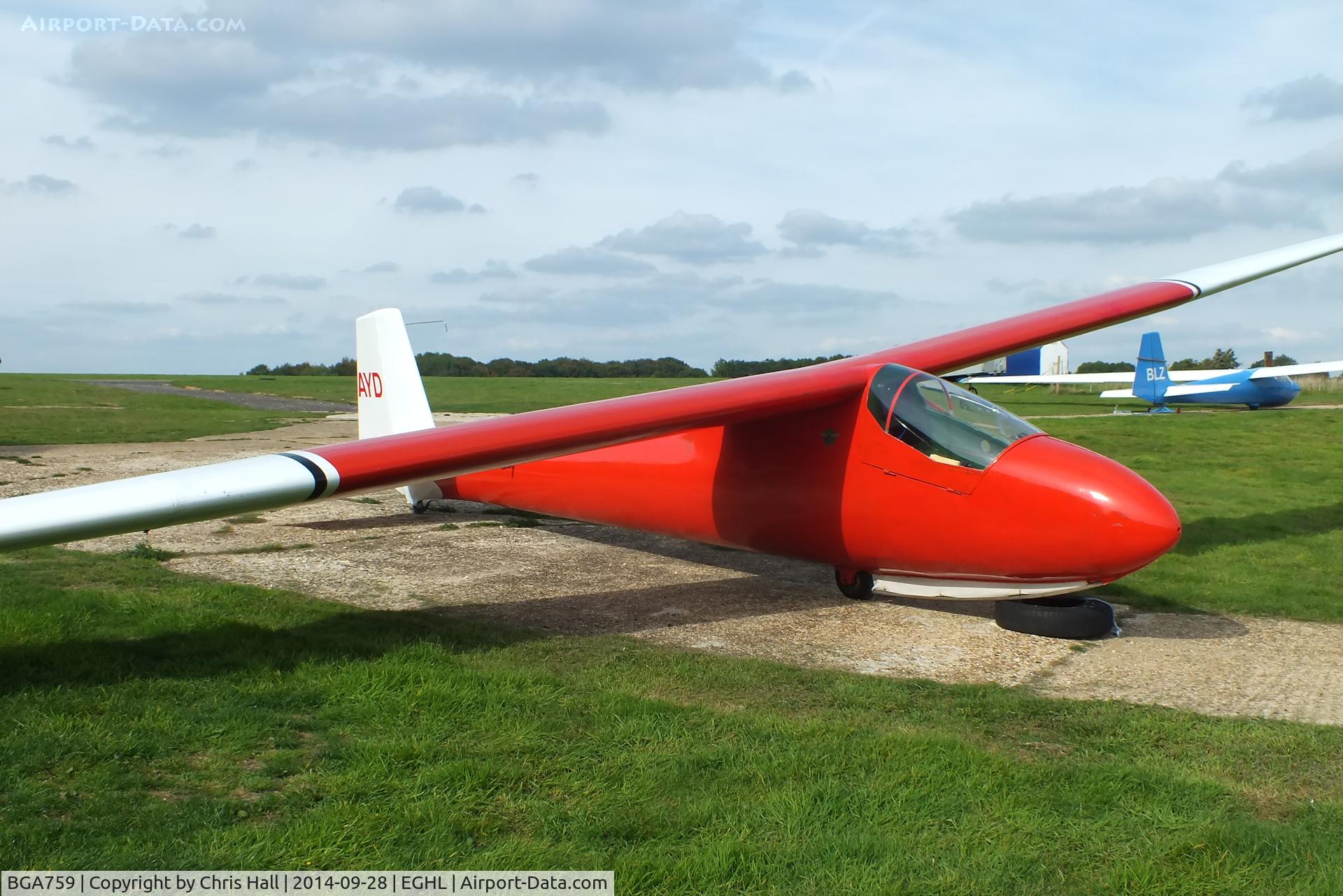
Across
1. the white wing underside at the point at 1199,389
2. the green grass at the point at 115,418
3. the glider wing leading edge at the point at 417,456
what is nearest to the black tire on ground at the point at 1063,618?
the glider wing leading edge at the point at 417,456

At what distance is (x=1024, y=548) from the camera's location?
712 cm

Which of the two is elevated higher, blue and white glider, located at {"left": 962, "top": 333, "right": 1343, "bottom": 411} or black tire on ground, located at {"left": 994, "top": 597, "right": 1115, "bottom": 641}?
blue and white glider, located at {"left": 962, "top": 333, "right": 1343, "bottom": 411}

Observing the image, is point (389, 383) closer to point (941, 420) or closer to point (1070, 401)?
point (941, 420)

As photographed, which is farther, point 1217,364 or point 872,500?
point 1217,364

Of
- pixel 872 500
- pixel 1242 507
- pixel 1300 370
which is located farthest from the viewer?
pixel 1300 370

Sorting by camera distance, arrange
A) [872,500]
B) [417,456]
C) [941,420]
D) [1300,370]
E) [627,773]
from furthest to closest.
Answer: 1. [1300,370]
2. [872,500]
3. [941,420]
4. [417,456]
5. [627,773]

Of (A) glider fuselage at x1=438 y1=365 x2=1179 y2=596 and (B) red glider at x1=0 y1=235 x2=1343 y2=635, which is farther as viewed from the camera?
(A) glider fuselage at x1=438 y1=365 x2=1179 y2=596

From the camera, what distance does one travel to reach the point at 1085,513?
6.86 m

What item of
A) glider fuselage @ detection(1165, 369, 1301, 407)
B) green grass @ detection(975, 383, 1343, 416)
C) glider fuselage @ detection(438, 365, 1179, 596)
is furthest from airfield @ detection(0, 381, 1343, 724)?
glider fuselage @ detection(1165, 369, 1301, 407)

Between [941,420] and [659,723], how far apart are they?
3609mm

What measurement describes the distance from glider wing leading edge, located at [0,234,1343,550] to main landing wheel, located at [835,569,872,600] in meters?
1.76

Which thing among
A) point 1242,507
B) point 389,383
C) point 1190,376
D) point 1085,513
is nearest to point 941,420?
point 1085,513

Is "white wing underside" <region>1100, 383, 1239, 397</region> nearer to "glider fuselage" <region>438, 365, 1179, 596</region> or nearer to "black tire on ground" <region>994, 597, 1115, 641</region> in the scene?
"black tire on ground" <region>994, 597, 1115, 641</region>

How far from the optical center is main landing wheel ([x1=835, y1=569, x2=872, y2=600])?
899 cm
